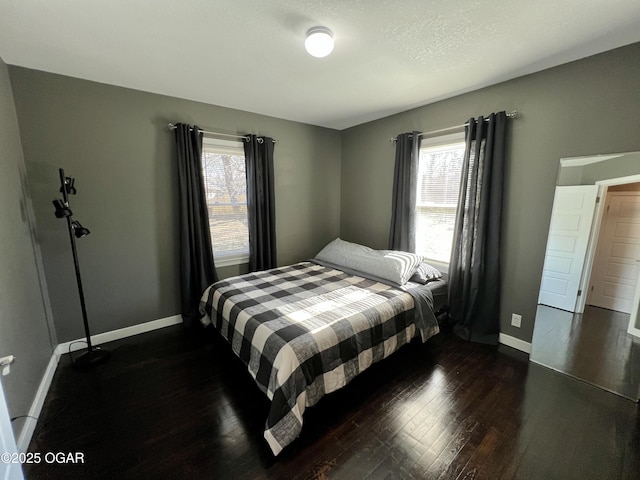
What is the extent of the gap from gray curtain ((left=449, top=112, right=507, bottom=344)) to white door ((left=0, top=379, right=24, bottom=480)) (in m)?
3.08

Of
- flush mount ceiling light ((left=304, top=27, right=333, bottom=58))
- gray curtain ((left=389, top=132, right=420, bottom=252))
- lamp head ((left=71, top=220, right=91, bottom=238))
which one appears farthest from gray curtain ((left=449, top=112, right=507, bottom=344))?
lamp head ((left=71, top=220, right=91, bottom=238))

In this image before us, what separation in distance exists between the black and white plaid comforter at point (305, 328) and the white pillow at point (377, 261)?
0.14 m

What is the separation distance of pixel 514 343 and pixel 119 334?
3.97 m

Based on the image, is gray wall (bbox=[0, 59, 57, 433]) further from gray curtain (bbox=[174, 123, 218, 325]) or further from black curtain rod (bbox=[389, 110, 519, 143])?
black curtain rod (bbox=[389, 110, 519, 143])

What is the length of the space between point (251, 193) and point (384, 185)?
178 centimetres

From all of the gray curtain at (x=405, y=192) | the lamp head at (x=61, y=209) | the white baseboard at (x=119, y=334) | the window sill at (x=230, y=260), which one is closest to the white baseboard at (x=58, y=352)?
the white baseboard at (x=119, y=334)

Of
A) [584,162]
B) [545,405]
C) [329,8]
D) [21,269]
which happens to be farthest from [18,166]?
[584,162]

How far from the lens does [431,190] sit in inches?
121

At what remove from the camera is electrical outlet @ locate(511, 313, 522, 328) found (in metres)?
2.45

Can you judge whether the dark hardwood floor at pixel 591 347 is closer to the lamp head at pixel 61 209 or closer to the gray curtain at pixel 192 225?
the gray curtain at pixel 192 225

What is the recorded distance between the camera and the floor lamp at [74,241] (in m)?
2.00

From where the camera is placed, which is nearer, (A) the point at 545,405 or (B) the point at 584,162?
(A) the point at 545,405

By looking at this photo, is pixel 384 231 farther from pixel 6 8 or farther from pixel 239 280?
pixel 6 8

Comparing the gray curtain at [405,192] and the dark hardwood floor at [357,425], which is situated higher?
the gray curtain at [405,192]
